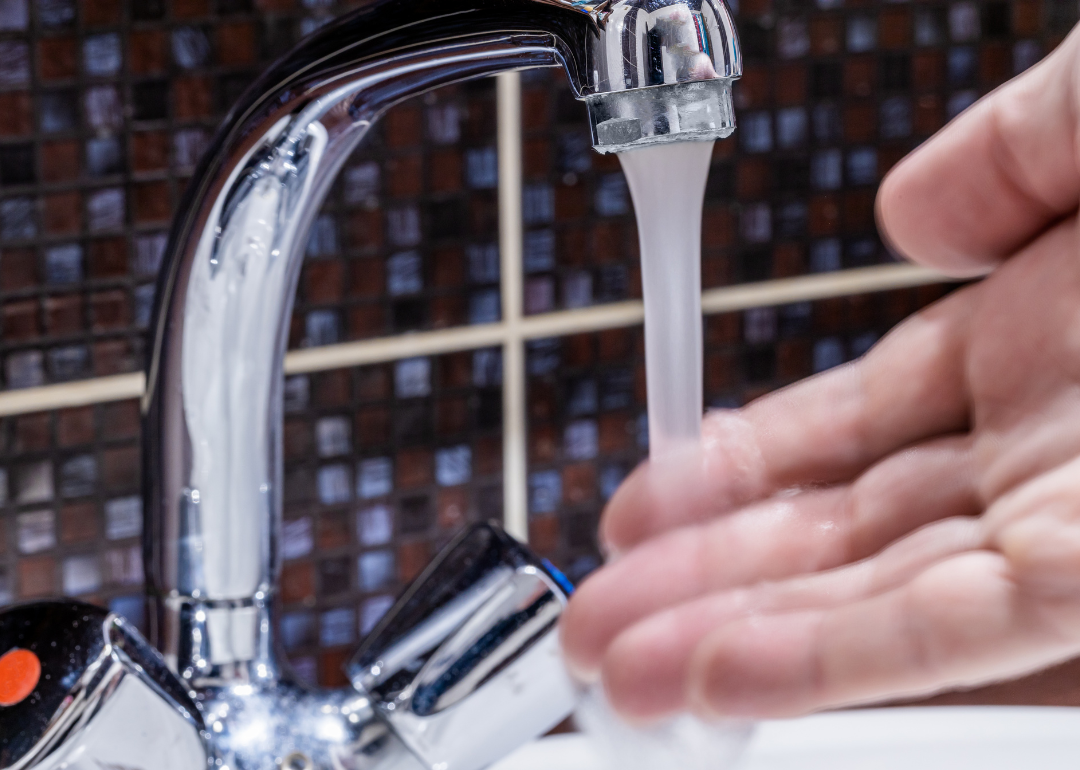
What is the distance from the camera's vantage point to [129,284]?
406 millimetres

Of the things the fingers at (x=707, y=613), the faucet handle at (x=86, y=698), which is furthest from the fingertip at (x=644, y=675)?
the faucet handle at (x=86, y=698)

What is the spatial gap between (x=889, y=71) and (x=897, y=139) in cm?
3

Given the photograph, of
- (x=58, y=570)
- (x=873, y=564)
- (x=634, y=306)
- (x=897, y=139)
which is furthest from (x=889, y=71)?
(x=58, y=570)

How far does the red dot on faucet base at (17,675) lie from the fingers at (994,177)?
28 centimetres

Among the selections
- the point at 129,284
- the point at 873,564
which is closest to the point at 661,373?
the point at 873,564

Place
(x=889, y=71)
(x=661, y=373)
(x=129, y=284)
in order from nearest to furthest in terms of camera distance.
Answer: (x=661, y=373)
(x=129, y=284)
(x=889, y=71)

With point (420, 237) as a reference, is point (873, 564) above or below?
below

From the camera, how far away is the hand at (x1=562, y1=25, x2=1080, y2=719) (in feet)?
0.95

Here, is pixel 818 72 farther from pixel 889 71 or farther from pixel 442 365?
pixel 442 365

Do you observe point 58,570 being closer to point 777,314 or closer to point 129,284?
point 129,284

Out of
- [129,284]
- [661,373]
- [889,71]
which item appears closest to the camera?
[661,373]

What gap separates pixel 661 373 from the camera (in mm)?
299

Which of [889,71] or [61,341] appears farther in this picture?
[889,71]

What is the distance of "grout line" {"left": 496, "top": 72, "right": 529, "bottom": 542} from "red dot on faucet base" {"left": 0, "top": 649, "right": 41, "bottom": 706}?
0.66 ft
